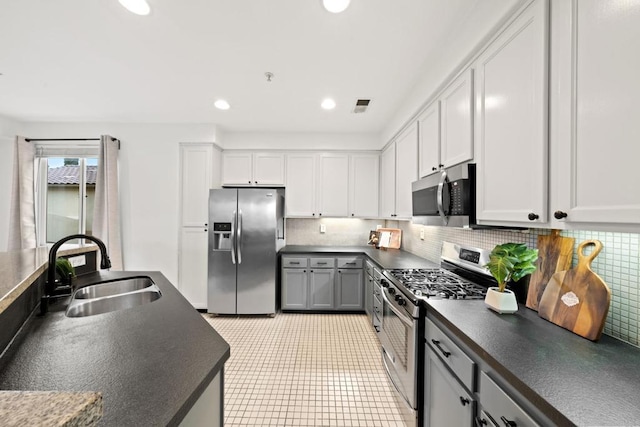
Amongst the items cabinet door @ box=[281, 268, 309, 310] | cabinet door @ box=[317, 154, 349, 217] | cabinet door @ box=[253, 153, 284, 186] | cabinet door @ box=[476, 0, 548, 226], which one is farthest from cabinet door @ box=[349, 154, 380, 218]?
cabinet door @ box=[476, 0, 548, 226]

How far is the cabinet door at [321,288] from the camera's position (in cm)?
356

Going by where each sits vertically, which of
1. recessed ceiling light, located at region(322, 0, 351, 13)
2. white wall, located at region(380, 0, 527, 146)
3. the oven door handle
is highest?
recessed ceiling light, located at region(322, 0, 351, 13)

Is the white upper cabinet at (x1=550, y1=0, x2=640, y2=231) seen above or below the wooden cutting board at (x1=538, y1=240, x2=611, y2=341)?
above

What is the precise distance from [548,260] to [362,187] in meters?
2.81

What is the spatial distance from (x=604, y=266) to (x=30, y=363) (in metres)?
2.22

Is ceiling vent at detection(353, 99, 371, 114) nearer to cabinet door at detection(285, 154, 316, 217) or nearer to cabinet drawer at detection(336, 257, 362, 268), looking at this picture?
cabinet door at detection(285, 154, 316, 217)

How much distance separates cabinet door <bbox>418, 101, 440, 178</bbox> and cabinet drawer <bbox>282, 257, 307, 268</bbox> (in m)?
1.96

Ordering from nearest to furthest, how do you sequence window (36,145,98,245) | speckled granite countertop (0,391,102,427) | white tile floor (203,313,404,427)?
speckled granite countertop (0,391,102,427) < white tile floor (203,313,404,427) < window (36,145,98,245)

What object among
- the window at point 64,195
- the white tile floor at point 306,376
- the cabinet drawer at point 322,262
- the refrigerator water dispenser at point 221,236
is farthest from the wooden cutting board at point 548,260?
the window at point 64,195

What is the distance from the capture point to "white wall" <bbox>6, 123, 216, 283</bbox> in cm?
361

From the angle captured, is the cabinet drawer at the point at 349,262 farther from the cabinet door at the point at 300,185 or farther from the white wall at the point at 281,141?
the white wall at the point at 281,141

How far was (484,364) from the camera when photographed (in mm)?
994

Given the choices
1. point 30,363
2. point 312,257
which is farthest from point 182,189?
point 30,363

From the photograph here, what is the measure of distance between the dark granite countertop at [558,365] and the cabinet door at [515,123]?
1.60ft
